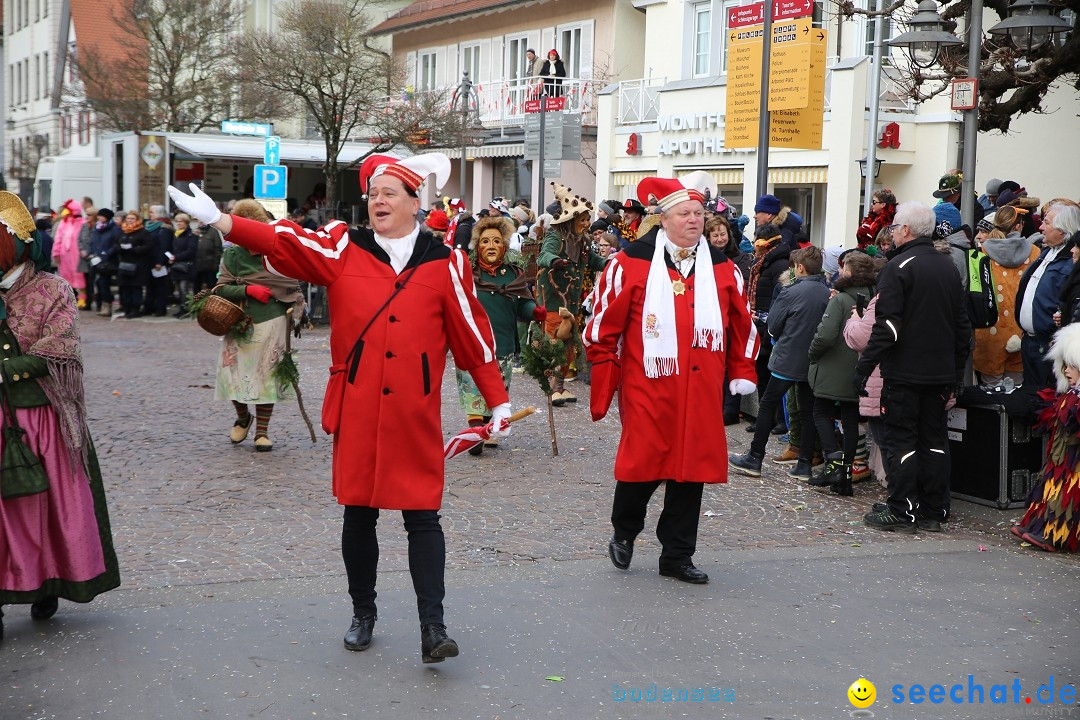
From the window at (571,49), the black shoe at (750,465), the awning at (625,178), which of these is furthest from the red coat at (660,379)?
the window at (571,49)

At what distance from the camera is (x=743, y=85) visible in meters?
14.5

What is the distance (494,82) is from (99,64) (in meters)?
11.6


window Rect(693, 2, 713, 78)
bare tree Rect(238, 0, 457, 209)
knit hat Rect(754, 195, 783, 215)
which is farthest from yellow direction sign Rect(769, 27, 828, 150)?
bare tree Rect(238, 0, 457, 209)

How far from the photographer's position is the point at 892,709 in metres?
4.80

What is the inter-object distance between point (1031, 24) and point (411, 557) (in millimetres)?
7966

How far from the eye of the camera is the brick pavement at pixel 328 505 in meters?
6.93

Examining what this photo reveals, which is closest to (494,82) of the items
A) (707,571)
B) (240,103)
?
(240,103)

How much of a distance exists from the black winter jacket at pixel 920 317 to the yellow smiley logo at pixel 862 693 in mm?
3070

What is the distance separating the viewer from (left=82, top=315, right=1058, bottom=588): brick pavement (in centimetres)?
693

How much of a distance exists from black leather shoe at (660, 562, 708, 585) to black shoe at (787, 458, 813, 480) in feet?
10.0

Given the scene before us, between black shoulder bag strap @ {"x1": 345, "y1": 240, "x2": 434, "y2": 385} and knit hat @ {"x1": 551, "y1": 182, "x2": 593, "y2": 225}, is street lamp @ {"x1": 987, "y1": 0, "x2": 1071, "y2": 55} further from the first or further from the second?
black shoulder bag strap @ {"x1": 345, "y1": 240, "x2": 434, "y2": 385}

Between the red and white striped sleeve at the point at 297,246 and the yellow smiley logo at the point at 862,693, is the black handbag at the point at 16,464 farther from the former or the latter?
the yellow smiley logo at the point at 862,693

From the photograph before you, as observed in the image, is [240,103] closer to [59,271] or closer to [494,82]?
[494,82]

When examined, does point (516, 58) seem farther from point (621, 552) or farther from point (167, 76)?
point (621, 552)
